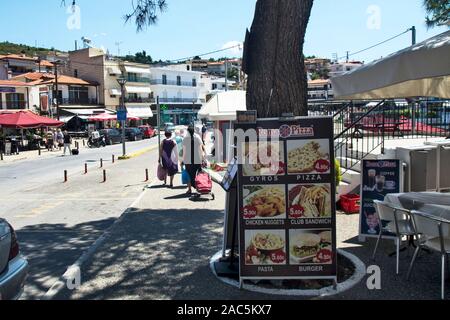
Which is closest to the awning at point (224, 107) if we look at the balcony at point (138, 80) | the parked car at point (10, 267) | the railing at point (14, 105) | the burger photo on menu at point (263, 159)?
the burger photo on menu at point (263, 159)

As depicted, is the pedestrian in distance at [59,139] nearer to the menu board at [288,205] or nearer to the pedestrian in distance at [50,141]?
the pedestrian in distance at [50,141]

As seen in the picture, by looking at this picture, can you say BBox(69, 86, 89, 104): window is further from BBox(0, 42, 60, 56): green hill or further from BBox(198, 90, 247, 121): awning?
BBox(0, 42, 60, 56): green hill

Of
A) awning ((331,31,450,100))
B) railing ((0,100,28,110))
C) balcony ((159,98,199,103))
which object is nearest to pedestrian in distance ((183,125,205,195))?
awning ((331,31,450,100))

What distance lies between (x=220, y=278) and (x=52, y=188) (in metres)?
11.8

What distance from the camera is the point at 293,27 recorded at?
5.84 meters

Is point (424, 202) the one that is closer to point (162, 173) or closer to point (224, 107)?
point (162, 173)

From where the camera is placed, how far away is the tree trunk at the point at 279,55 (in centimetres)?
584

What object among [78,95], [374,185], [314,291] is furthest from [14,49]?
[314,291]

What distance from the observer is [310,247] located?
5.14m

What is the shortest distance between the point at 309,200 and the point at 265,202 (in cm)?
48

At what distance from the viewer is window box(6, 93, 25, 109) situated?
4612 centimetres

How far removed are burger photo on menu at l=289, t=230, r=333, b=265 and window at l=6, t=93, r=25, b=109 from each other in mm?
46657

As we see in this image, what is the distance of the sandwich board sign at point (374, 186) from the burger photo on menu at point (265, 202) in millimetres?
2405
